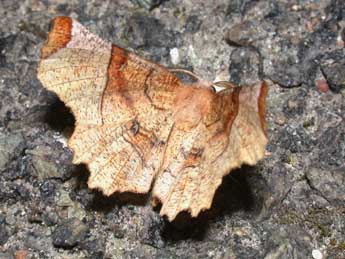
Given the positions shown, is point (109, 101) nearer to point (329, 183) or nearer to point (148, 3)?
point (148, 3)

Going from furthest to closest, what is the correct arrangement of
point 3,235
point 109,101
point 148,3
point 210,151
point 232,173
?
point 148,3
point 232,173
point 3,235
point 109,101
point 210,151

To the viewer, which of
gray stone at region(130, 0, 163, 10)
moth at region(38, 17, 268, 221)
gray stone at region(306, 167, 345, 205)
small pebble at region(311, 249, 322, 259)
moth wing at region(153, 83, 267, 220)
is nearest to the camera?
moth wing at region(153, 83, 267, 220)

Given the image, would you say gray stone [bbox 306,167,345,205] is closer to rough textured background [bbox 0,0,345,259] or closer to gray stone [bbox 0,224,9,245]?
rough textured background [bbox 0,0,345,259]

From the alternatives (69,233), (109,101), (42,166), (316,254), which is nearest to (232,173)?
(316,254)

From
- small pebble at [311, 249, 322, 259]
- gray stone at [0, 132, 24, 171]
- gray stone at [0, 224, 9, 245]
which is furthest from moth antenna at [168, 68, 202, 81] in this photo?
gray stone at [0, 224, 9, 245]

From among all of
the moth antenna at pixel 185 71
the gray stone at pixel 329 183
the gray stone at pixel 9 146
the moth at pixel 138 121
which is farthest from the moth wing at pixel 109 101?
the gray stone at pixel 329 183

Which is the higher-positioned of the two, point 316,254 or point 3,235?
point 316,254

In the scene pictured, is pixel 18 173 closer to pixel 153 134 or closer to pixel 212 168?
pixel 153 134

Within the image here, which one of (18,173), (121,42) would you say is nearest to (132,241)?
(18,173)

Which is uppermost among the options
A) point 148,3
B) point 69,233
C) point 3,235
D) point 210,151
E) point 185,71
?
point 148,3
